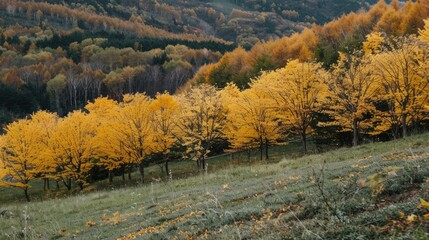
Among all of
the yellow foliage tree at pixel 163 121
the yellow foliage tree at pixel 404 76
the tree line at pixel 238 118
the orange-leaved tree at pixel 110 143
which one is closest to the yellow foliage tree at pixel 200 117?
the tree line at pixel 238 118

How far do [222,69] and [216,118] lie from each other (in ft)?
199

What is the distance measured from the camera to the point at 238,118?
42719 millimetres

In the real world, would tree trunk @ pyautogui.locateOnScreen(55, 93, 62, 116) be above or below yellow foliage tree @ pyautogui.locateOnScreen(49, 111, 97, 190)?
above

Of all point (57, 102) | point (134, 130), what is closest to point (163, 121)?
point (134, 130)

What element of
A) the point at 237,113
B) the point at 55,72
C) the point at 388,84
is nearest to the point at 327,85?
the point at 388,84

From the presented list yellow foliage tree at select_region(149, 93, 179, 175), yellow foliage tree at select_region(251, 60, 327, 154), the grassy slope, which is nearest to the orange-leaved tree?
yellow foliage tree at select_region(149, 93, 179, 175)

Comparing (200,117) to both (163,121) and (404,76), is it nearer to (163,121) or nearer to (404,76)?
(163,121)

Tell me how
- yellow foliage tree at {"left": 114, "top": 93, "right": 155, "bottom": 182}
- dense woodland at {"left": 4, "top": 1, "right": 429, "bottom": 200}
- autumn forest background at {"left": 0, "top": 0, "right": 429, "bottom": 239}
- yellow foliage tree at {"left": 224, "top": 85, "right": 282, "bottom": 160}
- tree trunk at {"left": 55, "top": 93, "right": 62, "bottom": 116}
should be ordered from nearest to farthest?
autumn forest background at {"left": 0, "top": 0, "right": 429, "bottom": 239}
dense woodland at {"left": 4, "top": 1, "right": 429, "bottom": 200}
yellow foliage tree at {"left": 224, "top": 85, "right": 282, "bottom": 160}
yellow foliage tree at {"left": 114, "top": 93, "right": 155, "bottom": 182}
tree trunk at {"left": 55, "top": 93, "right": 62, "bottom": 116}

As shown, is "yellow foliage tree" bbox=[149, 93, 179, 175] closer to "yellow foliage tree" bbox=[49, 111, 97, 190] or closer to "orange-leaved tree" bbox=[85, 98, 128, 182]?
"orange-leaved tree" bbox=[85, 98, 128, 182]

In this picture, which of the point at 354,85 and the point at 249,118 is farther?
the point at 249,118

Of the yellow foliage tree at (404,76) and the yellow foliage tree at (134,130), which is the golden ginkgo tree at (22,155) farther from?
the yellow foliage tree at (404,76)

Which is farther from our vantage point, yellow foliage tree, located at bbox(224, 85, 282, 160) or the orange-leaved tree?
the orange-leaved tree

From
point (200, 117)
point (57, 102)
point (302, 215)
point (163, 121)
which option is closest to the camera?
point (302, 215)

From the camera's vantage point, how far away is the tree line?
111 feet
